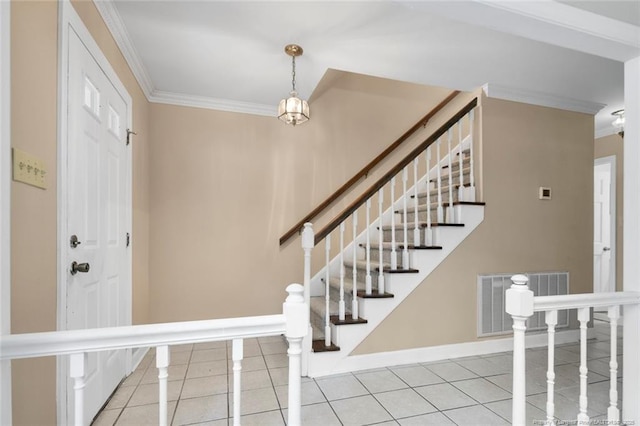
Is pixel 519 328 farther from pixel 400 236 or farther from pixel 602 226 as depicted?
pixel 602 226

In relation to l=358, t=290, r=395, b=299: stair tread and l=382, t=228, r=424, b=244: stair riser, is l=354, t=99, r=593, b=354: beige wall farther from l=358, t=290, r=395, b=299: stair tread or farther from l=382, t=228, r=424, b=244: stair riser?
l=382, t=228, r=424, b=244: stair riser

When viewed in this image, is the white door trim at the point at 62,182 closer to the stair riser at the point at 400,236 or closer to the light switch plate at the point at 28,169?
the light switch plate at the point at 28,169

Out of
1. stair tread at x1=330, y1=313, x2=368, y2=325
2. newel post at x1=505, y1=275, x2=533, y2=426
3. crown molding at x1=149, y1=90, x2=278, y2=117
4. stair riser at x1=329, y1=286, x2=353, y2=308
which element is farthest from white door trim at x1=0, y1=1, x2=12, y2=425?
crown molding at x1=149, y1=90, x2=278, y2=117

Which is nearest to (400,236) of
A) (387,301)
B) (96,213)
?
(387,301)

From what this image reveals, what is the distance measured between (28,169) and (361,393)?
7.29 feet

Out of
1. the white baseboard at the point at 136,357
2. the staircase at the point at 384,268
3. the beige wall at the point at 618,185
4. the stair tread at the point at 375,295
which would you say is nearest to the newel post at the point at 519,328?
the staircase at the point at 384,268

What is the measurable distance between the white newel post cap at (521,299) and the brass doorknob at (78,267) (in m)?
2.12

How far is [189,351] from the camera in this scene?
2.87 meters

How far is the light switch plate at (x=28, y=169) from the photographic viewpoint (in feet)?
3.66

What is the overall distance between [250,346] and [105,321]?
1.38 meters

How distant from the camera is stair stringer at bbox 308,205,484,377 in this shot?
93.6 inches

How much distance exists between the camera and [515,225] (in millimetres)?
3014

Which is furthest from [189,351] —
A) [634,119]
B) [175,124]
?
[634,119]

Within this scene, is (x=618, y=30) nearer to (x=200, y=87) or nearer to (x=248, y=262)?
(x=200, y=87)
